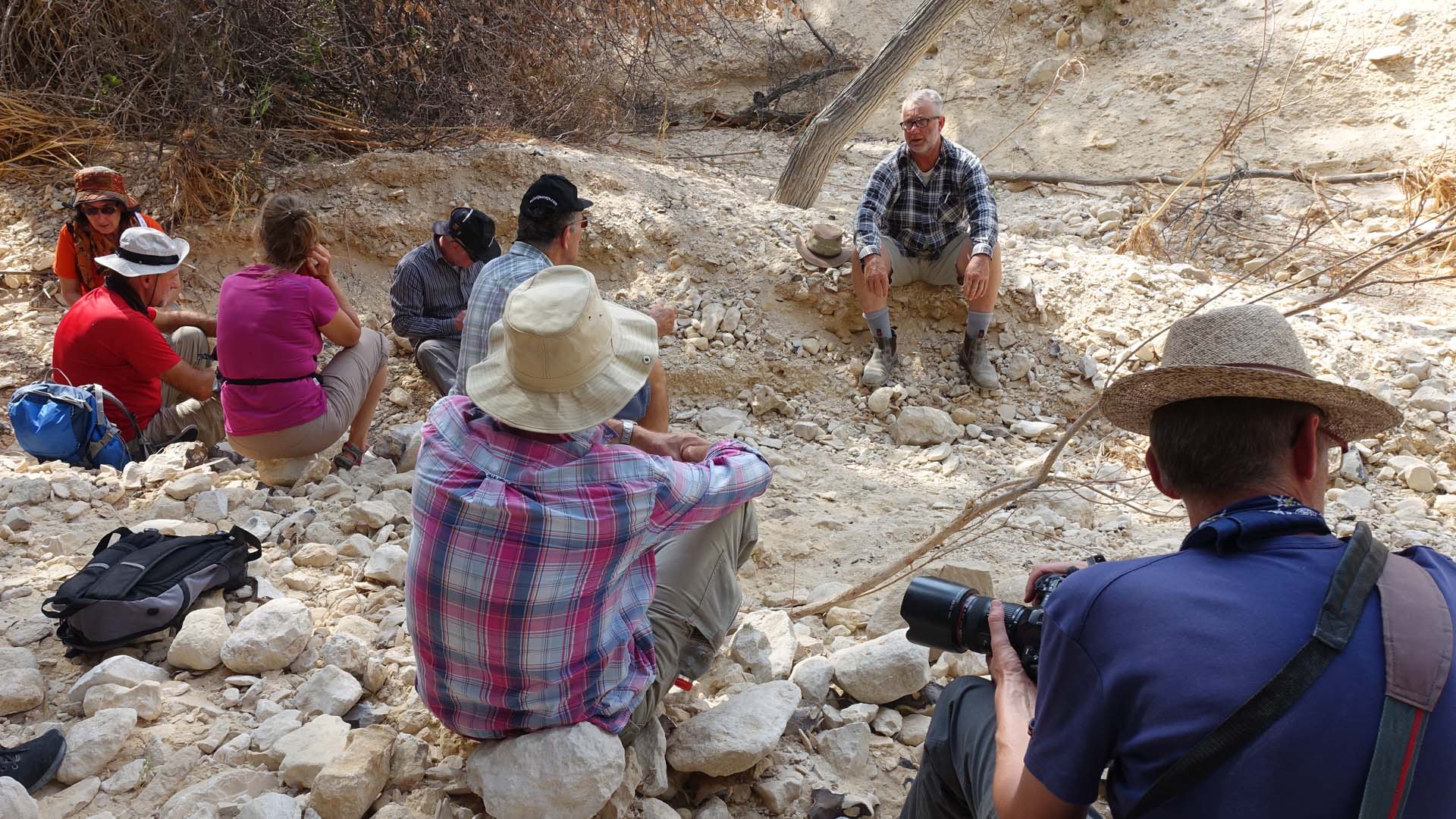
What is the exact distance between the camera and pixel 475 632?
1.89m

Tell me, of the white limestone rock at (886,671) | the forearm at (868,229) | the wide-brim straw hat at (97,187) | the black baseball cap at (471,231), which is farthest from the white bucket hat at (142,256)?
the white limestone rock at (886,671)

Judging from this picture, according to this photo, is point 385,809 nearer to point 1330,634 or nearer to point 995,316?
point 1330,634

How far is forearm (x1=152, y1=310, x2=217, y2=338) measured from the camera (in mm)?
4676

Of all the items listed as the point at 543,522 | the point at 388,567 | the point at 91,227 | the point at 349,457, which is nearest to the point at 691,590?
the point at 543,522

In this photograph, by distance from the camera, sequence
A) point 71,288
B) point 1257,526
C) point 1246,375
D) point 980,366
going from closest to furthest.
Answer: point 1257,526 < point 1246,375 < point 71,288 < point 980,366

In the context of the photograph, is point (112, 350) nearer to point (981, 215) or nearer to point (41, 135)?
point (41, 135)

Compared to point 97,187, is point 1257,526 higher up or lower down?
higher up

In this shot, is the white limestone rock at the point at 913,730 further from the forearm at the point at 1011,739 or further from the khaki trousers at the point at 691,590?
the forearm at the point at 1011,739

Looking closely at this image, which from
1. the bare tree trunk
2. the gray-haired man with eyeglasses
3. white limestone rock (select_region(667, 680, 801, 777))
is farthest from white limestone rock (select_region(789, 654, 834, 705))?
the bare tree trunk

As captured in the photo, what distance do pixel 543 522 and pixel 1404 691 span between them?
1298 millimetres

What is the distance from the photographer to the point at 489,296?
11.4 feet

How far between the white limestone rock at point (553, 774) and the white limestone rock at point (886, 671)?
2.61 ft

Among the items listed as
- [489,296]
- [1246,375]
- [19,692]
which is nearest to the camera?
[1246,375]

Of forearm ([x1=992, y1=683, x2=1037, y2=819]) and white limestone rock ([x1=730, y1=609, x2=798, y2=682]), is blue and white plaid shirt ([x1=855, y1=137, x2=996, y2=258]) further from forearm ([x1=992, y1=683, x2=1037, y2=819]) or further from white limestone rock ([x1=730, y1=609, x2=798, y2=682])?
forearm ([x1=992, y1=683, x2=1037, y2=819])
